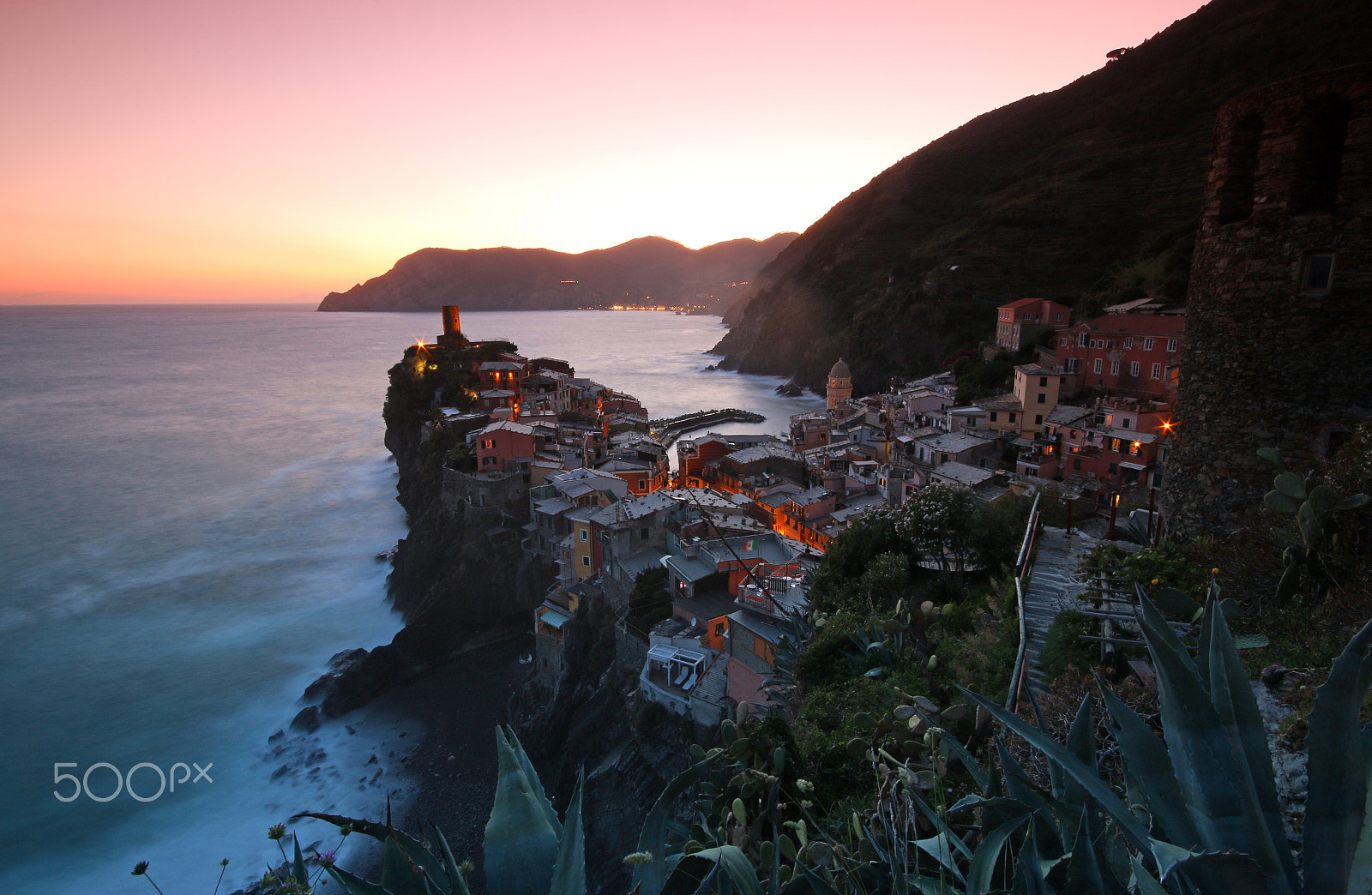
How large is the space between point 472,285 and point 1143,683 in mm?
180877

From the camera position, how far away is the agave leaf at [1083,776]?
52.6 inches

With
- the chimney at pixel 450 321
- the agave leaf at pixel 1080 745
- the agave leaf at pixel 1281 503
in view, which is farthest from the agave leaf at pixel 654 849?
the chimney at pixel 450 321

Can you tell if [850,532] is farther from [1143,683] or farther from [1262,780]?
[1262,780]

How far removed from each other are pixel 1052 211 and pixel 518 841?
164 ft

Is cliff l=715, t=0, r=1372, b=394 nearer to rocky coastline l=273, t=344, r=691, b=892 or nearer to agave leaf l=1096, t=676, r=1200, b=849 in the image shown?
rocky coastline l=273, t=344, r=691, b=892

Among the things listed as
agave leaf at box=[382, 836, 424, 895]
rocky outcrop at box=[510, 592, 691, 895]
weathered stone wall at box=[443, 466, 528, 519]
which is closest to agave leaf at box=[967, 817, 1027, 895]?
agave leaf at box=[382, 836, 424, 895]

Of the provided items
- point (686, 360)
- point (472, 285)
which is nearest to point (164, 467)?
point (686, 360)

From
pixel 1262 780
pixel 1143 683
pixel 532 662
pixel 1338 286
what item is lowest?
pixel 532 662

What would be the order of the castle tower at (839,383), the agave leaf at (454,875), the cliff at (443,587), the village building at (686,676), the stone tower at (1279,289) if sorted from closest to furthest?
1. the agave leaf at (454,875)
2. the stone tower at (1279,289)
3. the village building at (686,676)
4. the cliff at (443,587)
5. the castle tower at (839,383)

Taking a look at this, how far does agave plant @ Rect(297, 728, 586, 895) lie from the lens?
1429 mm

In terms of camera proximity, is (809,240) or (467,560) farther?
(809,240)

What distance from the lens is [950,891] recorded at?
150 cm

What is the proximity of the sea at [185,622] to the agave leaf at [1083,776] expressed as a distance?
991 cm
